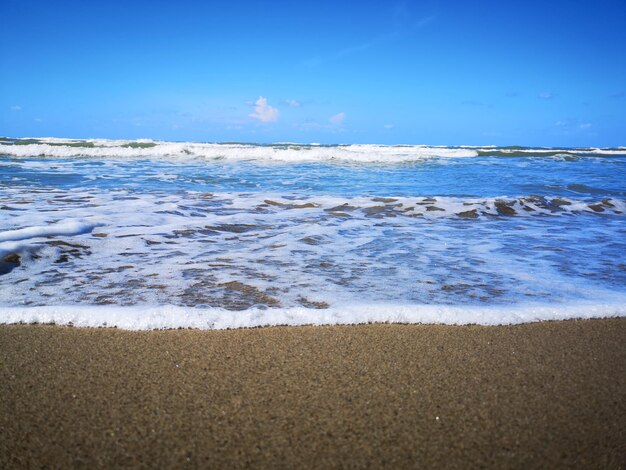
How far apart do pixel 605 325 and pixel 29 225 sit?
18.0 feet

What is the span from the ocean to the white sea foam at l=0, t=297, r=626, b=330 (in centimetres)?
1

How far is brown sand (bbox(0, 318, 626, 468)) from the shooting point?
149cm

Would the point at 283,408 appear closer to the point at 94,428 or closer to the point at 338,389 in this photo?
the point at 338,389

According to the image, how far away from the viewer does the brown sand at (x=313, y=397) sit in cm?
149

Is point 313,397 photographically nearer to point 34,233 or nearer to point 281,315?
point 281,315

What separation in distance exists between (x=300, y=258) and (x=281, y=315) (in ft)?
4.75

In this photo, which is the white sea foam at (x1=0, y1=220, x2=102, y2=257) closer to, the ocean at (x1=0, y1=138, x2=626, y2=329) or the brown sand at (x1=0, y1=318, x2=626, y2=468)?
the ocean at (x1=0, y1=138, x2=626, y2=329)

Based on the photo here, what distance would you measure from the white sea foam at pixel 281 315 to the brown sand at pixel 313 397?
0.10 metres

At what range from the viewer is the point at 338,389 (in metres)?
1.87

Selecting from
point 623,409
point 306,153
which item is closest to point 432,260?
point 623,409

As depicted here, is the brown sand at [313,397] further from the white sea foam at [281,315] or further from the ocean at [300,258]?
the ocean at [300,258]

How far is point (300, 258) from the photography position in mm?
4082

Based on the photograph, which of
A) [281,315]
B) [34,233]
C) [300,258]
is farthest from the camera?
[34,233]

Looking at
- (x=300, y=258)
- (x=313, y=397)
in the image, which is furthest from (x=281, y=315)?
(x=300, y=258)
